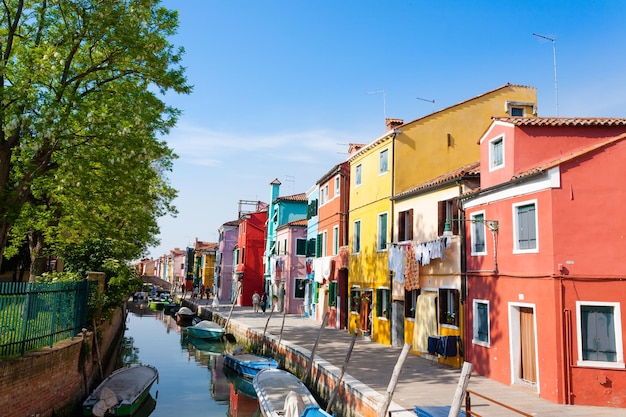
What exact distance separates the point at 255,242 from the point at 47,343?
38115 mm

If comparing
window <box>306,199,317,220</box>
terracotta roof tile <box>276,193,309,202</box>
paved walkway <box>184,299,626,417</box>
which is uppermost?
terracotta roof tile <box>276,193,309,202</box>

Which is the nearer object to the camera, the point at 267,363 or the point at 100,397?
the point at 100,397

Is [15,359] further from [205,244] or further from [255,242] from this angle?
[205,244]

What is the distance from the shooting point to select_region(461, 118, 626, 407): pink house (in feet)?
38.8

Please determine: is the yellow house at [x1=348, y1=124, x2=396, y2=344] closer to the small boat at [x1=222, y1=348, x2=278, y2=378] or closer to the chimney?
the chimney

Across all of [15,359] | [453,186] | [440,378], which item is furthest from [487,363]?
[15,359]

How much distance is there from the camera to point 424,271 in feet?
62.5

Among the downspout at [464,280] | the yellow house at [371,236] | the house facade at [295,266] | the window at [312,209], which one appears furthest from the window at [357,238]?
the house facade at [295,266]

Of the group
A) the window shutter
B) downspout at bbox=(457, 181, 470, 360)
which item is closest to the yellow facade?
the window shutter

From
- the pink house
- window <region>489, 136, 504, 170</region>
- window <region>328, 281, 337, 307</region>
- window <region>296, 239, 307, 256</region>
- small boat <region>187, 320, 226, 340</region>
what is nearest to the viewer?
the pink house

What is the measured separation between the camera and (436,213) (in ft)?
60.5

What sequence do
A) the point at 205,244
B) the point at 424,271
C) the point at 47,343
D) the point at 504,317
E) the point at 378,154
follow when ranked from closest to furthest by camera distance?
the point at 47,343 < the point at 504,317 < the point at 424,271 < the point at 378,154 < the point at 205,244

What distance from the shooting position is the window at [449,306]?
666 inches

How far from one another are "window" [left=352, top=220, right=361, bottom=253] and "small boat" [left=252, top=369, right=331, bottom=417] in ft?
32.4
